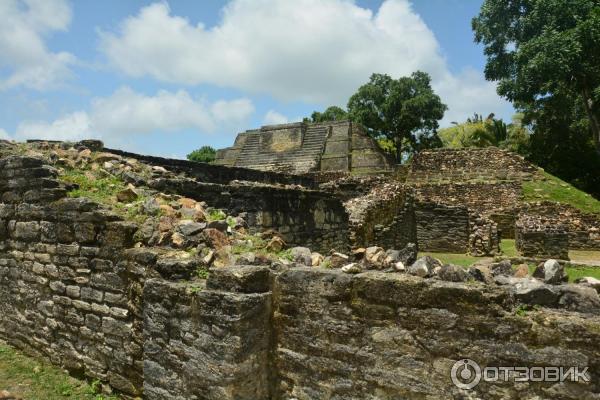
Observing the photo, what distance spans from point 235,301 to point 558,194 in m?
20.6

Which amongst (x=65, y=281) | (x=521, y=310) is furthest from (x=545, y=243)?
(x=65, y=281)

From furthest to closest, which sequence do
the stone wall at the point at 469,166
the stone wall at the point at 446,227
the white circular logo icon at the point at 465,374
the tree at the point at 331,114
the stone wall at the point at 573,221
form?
the tree at the point at 331,114
the stone wall at the point at 469,166
the stone wall at the point at 573,221
the stone wall at the point at 446,227
the white circular logo icon at the point at 465,374

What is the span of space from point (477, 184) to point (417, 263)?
66.9 feet

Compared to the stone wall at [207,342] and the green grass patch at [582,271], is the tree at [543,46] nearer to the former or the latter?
the green grass patch at [582,271]

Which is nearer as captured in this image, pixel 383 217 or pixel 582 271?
pixel 582 271

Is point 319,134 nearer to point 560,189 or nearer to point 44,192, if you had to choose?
point 560,189

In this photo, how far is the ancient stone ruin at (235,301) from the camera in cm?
268

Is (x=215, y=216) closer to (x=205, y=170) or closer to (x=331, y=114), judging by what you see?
(x=205, y=170)

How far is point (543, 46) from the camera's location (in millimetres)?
17094

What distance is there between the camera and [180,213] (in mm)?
5078

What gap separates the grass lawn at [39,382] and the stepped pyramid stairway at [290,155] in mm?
21019

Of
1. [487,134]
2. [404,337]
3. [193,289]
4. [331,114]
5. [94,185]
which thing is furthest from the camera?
[331,114]

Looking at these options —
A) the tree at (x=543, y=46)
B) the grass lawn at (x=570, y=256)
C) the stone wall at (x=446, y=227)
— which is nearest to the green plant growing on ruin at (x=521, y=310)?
the grass lawn at (x=570, y=256)

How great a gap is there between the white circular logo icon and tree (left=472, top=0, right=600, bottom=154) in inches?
680
